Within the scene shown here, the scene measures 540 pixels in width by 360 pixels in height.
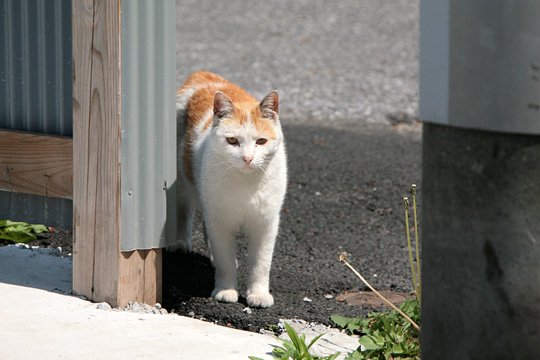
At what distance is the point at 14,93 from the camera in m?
4.93

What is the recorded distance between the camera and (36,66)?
15.8 feet

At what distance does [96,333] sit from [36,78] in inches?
56.3

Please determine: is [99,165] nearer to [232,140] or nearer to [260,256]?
[232,140]

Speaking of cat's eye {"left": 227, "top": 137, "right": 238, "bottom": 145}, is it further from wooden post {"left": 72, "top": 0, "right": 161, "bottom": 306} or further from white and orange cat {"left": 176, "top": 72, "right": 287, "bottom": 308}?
wooden post {"left": 72, "top": 0, "right": 161, "bottom": 306}

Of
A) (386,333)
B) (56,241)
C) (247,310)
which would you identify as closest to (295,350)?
(386,333)

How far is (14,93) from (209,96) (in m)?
1.04

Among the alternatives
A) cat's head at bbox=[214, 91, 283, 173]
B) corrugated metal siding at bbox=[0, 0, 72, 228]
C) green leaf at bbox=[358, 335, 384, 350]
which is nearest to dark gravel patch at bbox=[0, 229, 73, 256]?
corrugated metal siding at bbox=[0, 0, 72, 228]

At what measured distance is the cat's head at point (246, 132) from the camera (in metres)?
4.63

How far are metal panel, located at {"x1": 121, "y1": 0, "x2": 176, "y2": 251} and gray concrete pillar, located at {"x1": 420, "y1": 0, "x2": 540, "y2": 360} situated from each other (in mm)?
1541

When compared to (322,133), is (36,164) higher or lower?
higher

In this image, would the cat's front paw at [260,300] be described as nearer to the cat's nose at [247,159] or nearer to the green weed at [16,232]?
the cat's nose at [247,159]

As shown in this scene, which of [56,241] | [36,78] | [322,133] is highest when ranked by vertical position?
[36,78]

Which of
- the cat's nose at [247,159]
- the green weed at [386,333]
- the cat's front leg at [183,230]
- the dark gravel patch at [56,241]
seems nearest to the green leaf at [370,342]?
the green weed at [386,333]

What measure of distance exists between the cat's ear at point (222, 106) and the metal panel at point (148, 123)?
0.86ft
